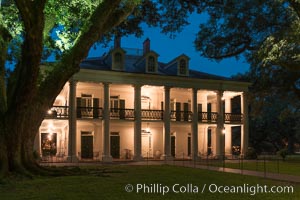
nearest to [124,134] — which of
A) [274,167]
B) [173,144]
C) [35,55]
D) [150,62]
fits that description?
[173,144]

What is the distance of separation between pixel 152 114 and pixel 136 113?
2.44 meters

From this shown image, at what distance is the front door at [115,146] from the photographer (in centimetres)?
3181

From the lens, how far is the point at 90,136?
3133cm

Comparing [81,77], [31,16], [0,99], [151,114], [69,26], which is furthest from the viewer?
[151,114]

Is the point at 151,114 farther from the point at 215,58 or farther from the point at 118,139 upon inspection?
the point at 215,58

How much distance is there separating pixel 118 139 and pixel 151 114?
3145mm

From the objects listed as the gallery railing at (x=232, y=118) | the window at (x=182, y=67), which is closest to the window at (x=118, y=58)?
the window at (x=182, y=67)

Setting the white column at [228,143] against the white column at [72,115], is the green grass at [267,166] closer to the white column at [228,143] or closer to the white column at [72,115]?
the white column at [72,115]

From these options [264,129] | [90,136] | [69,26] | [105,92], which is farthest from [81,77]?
[264,129]

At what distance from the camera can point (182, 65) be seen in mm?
33125

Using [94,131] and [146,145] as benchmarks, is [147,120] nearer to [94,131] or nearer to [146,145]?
[146,145]

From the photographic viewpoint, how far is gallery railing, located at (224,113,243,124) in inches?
1394

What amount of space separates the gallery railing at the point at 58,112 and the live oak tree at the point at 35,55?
12348mm
